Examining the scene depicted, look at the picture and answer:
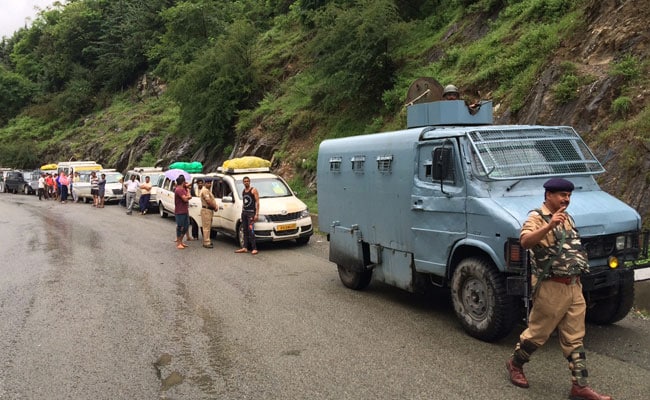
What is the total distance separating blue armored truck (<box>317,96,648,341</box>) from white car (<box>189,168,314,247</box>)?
473 centimetres

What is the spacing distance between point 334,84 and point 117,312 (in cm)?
1508

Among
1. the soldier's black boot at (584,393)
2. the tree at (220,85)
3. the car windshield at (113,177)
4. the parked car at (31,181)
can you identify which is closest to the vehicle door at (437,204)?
the soldier's black boot at (584,393)

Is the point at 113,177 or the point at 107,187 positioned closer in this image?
the point at 107,187

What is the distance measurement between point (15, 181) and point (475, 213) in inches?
1755

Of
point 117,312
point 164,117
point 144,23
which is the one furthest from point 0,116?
point 117,312

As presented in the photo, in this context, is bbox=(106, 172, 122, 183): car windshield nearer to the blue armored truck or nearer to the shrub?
the blue armored truck

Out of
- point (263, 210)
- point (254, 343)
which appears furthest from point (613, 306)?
point (263, 210)

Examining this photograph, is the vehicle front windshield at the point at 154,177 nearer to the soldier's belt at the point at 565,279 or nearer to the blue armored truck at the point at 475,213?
the blue armored truck at the point at 475,213

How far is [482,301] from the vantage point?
5.89 meters

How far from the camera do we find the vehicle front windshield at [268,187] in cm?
1388

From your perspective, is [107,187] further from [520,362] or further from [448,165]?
[520,362]

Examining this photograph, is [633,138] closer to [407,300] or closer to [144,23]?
[407,300]

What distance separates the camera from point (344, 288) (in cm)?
870

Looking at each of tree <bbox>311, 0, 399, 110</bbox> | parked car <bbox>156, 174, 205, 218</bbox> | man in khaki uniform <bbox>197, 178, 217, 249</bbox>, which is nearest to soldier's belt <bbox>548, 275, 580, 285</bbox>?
man in khaki uniform <bbox>197, 178, 217, 249</bbox>
